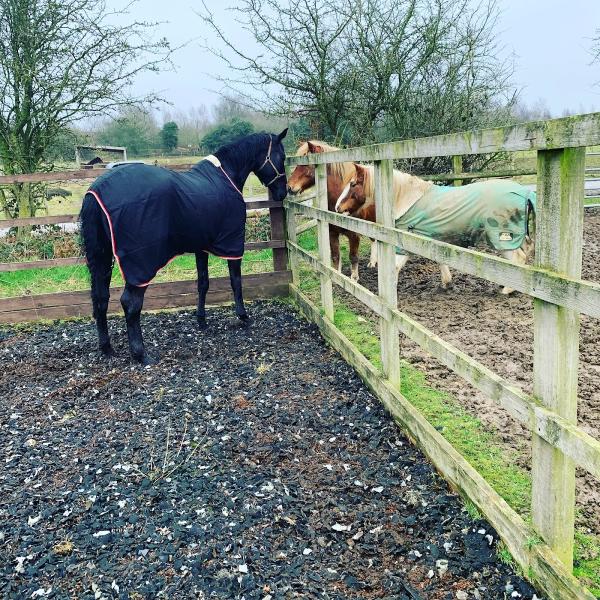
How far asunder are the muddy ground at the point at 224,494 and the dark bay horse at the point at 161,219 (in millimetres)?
772

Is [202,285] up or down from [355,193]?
down

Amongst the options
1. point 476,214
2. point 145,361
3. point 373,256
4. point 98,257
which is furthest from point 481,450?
point 373,256

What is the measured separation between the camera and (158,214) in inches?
175

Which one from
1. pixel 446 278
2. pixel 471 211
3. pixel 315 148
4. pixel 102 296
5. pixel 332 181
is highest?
pixel 315 148

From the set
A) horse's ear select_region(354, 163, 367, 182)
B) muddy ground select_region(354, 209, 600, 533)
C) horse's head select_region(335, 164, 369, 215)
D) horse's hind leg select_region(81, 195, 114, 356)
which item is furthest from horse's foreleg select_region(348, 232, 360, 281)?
horse's hind leg select_region(81, 195, 114, 356)

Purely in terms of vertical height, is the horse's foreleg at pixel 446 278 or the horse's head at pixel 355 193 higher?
the horse's head at pixel 355 193

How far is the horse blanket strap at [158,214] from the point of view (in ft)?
14.2

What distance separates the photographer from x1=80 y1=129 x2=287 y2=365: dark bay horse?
4.35m

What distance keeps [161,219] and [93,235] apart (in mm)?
578

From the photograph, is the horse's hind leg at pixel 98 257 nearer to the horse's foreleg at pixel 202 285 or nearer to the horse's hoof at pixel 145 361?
the horse's hoof at pixel 145 361

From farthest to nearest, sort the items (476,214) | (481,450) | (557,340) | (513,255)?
(513,255) → (476,214) → (481,450) → (557,340)

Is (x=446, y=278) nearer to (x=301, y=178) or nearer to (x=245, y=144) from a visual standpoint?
(x=301, y=178)

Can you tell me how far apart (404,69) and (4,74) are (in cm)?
631

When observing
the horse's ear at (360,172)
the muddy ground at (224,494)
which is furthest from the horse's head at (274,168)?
the muddy ground at (224,494)
